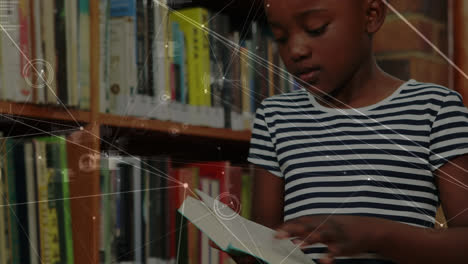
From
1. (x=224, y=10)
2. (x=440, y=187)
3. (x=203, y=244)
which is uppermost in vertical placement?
(x=224, y=10)

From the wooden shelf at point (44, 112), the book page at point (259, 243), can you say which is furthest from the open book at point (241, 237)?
the wooden shelf at point (44, 112)

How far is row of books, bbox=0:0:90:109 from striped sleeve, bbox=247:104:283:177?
267mm

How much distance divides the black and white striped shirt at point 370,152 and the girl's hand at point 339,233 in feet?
0.11

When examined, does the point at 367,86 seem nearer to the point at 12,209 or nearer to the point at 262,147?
the point at 262,147

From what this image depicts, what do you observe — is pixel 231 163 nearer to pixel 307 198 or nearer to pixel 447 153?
pixel 307 198

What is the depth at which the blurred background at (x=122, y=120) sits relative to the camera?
0.91 metres

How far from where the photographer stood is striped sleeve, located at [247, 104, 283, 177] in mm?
896

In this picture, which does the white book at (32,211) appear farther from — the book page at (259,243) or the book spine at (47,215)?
the book page at (259,243)

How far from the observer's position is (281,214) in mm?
873

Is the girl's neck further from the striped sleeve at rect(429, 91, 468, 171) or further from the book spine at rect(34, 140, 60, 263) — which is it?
the book spine at rect(34, 140, 60, 263)

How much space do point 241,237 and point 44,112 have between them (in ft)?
1.30

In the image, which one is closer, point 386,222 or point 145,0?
point 386,222

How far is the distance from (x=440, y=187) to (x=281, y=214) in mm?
224

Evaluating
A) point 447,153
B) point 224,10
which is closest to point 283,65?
point 224,10
